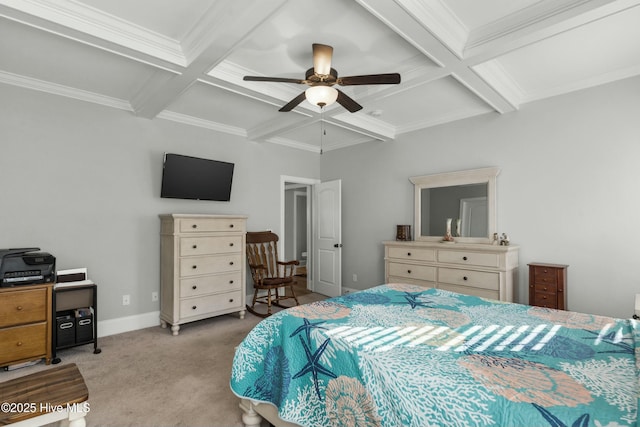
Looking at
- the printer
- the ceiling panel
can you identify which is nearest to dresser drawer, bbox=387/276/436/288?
the ceiling panel

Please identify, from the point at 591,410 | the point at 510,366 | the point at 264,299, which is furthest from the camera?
the point at 264,299

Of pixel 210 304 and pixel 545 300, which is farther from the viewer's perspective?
pixel 210 304

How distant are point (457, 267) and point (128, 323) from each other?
12.6 ft

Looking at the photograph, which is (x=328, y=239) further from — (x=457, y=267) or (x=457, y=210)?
(x=457, y=267)

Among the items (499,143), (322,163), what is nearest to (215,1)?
(499,143)

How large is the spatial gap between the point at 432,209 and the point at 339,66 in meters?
2.36

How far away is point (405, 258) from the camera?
4172 mm

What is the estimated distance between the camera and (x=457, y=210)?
4129 millimetres

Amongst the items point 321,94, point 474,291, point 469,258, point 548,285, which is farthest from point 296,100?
point 548,285

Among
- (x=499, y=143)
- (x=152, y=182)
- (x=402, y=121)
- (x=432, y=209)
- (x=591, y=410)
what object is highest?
(x=402, y=121)

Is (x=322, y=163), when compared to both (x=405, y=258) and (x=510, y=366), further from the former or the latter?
(x=510, y=366)

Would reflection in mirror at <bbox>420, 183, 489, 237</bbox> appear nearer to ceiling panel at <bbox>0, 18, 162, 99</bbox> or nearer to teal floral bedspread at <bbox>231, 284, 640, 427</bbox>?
teal floral bedspread at <bbox>231, 284, 640, 427</bbox>

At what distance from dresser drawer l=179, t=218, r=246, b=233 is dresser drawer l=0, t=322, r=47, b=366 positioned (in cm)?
149

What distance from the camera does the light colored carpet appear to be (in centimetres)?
210
